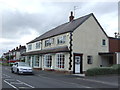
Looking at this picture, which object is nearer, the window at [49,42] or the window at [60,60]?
the window at [60,60]

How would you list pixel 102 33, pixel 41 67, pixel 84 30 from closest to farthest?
pixel 84 30 → pixel 102 33 → pixel 41 67

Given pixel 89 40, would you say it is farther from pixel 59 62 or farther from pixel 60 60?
pixel 59 62

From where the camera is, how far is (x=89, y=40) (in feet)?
90.7

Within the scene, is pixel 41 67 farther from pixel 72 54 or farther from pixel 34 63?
pixel 72 54

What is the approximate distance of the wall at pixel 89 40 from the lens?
86.9ft

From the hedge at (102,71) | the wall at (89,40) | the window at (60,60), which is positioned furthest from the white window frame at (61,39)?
the hedge at (102,71)

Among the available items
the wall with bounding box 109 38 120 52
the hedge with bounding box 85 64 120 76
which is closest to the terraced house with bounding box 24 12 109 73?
the wall with bounding box 109 38 120 52

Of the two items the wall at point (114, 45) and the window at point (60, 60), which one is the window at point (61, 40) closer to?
the window at point (60, 60)

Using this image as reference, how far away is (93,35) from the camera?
28.2 metres

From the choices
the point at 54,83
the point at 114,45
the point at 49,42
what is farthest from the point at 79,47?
the point at 54,83

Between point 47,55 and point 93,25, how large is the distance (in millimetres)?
8684

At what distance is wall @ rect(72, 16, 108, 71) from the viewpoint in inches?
1043

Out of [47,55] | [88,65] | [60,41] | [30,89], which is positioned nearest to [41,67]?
[47,55]

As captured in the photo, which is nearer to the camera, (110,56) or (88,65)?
(88,65)
